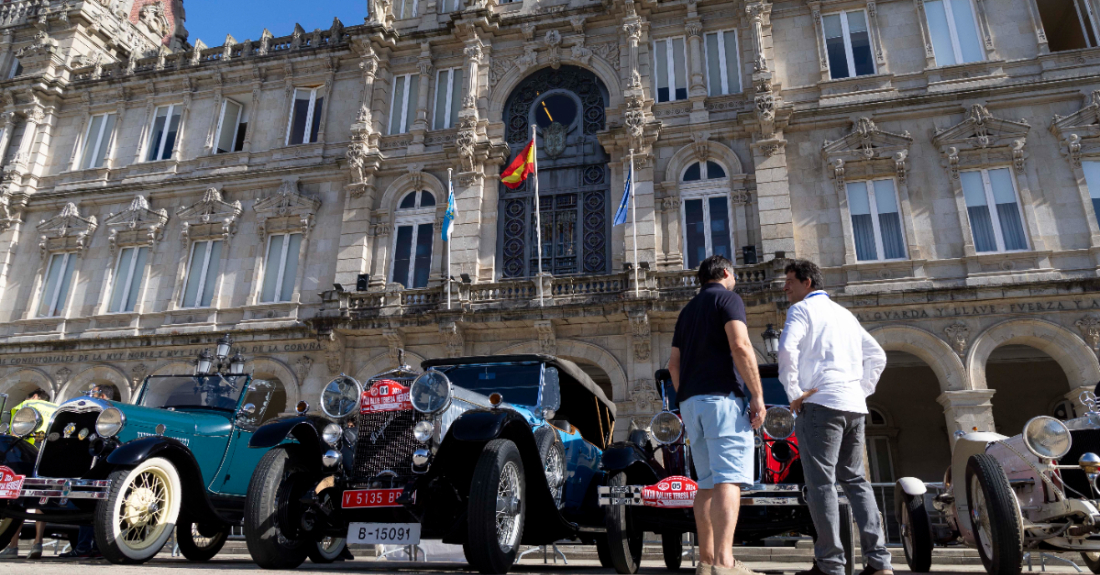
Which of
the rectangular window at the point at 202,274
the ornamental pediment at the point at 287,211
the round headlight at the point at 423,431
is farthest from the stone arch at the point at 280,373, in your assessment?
the round headlight at the point at 423,431

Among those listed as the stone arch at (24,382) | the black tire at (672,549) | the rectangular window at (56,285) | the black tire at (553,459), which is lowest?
the black tire at (672,549)

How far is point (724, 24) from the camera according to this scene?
1984 cm

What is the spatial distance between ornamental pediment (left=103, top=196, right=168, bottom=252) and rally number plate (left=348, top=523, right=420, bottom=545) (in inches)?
763

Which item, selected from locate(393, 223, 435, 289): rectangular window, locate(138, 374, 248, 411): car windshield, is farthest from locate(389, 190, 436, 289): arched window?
locate(138, 374, 248, 411): car windshield

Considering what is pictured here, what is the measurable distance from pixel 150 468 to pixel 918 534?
812 cm

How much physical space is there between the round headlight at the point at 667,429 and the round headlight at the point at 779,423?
34.7 inches

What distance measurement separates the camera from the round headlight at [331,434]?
644 cm

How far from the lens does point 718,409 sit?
443cm

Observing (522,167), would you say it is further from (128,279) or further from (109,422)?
(128,279)

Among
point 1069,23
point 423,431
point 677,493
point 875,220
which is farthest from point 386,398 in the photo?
point 1069,23

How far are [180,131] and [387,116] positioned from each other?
7481mm

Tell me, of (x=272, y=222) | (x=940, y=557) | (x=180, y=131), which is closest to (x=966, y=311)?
(x=940, y=557)

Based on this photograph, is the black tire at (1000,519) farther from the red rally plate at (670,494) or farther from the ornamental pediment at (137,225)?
the ornamental pediment at (137,225)

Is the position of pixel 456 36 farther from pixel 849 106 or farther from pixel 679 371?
pixel 679 371
